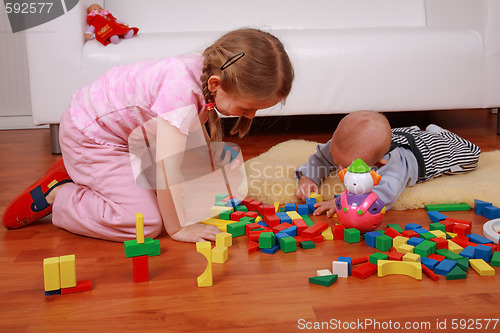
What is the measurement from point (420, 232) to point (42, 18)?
5.07 ft

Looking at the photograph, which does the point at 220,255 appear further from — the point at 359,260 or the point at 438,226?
the point at 438,226

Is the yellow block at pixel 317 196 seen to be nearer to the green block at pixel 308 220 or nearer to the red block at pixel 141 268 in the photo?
the green block at pixel 308 220

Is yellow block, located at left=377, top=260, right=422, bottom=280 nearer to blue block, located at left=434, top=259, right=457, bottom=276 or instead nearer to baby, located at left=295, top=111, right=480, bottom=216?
blue block, located at left=434, top=259, right=457, bottom=276

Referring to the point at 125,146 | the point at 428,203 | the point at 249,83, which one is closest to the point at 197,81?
the point at 249,83

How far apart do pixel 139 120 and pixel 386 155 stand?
657 millimetres

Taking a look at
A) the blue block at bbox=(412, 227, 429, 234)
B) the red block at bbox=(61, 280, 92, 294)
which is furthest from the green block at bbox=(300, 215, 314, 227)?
the red block at bbox=(61, 280, 92, 294)

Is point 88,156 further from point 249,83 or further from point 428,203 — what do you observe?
point 428,203

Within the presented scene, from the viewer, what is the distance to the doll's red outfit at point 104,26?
1989 millimetres

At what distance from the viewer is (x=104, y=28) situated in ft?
6.55

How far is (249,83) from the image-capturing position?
1.06m

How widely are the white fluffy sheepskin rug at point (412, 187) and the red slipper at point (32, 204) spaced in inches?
19.8

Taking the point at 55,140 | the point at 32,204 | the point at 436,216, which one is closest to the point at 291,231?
the point at 436,216

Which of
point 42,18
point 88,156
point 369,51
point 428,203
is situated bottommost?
point 428,203

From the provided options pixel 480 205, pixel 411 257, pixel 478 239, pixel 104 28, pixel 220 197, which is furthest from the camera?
pixel 104 28
